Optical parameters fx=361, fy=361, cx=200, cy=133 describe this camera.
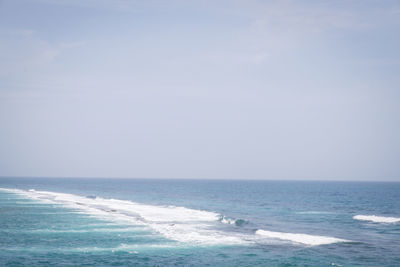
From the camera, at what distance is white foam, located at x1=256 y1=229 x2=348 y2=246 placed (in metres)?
30.6

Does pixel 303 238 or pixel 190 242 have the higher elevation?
pixel 303 238

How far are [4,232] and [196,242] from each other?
57.5ft

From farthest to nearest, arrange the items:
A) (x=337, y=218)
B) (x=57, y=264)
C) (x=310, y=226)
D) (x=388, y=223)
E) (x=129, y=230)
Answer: (x=337, y=218) → (x=388, y=223) → (x=310, y=226) → (x=129, y=230) → (x=57, y=264)

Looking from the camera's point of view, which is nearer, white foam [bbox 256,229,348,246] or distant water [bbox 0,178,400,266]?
distant water [bbox 0,178,400,266]

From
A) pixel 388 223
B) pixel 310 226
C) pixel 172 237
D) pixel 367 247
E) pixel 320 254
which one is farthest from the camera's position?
pixel 388 223

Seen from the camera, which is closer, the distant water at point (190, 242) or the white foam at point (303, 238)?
the distant water at point (190, 242)

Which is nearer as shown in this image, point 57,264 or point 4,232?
point 57,264

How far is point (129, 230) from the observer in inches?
1398

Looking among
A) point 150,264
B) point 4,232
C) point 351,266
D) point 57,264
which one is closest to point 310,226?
point 351,266

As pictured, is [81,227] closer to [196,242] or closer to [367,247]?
[196,242]

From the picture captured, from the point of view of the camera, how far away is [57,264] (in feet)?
72.6

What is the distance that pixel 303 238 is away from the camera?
32219 mm

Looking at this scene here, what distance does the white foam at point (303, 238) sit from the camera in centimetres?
3058

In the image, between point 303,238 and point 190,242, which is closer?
point 190,242
